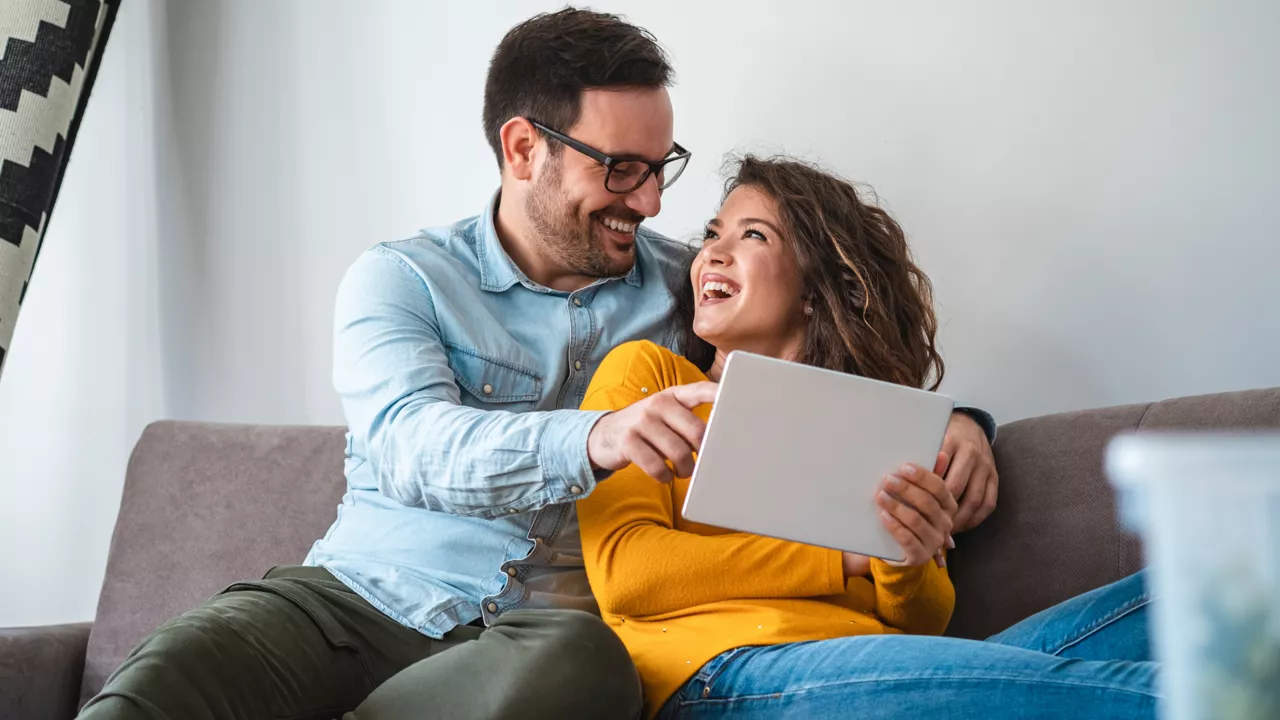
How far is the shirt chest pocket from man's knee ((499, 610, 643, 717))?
52 centimetres

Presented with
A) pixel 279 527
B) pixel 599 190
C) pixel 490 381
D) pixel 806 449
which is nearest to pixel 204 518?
pixel 279 527

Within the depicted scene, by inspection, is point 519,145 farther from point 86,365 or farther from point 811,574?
point 86,365

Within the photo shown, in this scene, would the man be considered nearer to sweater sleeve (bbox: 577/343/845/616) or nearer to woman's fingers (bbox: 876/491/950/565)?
sweater sleeve (bbox: 577/343/845/616)

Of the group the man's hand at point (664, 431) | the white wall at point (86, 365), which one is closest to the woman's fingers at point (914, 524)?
the man's hand at point (664, 431)

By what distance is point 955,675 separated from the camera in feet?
3.48

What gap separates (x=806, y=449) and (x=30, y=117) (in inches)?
68.0

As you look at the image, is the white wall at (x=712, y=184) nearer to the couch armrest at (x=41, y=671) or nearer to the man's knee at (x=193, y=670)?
the couch armrest at (x=41, y=671)

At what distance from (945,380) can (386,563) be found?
0.99 m

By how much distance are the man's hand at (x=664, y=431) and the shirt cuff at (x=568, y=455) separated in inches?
2.2

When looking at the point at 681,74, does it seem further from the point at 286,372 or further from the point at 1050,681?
the point at 1050,681

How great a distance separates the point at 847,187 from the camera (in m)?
1.70

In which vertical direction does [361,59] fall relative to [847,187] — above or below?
above

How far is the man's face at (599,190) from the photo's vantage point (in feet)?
5.83

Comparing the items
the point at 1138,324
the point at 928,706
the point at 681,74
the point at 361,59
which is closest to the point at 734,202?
the point at 681,74
